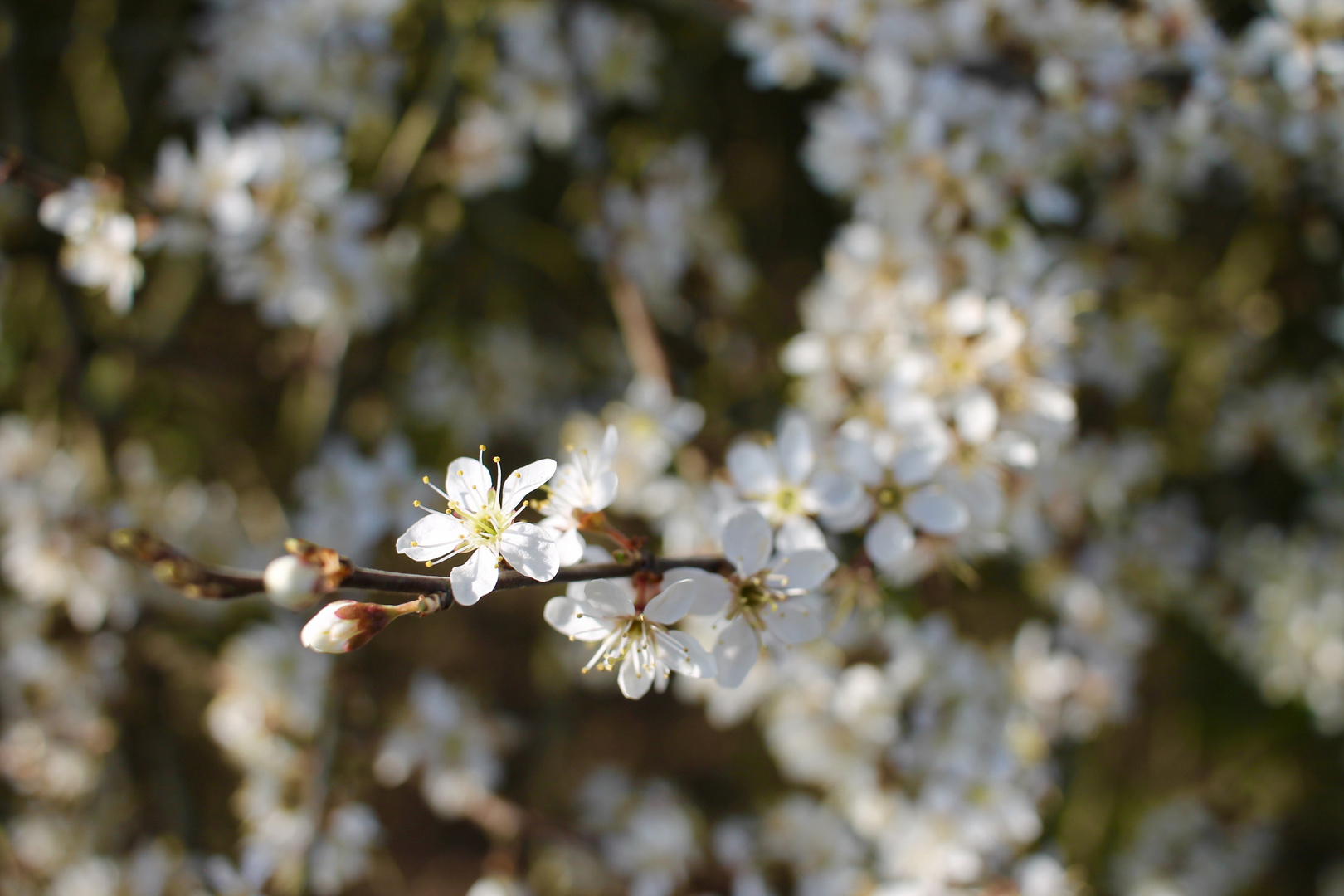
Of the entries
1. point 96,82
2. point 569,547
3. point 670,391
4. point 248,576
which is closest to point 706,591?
point 569,547

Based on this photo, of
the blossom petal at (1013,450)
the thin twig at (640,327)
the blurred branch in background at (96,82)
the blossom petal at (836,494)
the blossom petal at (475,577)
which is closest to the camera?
the blossom petal at (475,577)

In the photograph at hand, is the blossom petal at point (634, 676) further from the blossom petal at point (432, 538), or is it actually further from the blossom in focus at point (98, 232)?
the blossom in focus at point (98, 232)

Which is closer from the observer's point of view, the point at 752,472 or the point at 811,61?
the point at 752,472

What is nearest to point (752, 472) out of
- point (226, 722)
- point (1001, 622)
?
point (226, 722)

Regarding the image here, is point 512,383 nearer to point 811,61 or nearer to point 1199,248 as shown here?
point 811,61

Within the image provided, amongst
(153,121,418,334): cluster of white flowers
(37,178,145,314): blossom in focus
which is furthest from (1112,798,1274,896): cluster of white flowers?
(37,178,145,314): blossom in focus

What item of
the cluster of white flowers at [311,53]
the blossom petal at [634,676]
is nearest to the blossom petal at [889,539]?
the blossom petal at [634,676]

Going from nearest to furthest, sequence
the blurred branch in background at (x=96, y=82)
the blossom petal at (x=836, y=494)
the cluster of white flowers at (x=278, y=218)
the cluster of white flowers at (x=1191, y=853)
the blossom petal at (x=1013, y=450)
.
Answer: the blossom petal at (x=836, y=494) → the blossom petal at (x=1013, y=450) → the cluster of white flowers at (x=278, y=218) → the blurred branch in background at (x=96, y=82) → the cluster of white flowers at (x=1191, y=853)
